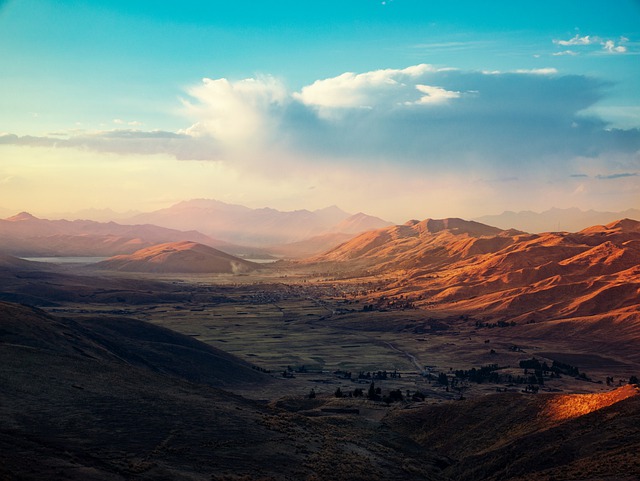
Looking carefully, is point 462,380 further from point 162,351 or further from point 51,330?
point 51,330

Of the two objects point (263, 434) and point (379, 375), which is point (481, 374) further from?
point (263, 434)

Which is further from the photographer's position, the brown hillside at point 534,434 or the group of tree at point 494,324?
the group of tree at point 494,324

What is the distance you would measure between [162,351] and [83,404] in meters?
65.9

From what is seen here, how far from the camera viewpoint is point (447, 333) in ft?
576

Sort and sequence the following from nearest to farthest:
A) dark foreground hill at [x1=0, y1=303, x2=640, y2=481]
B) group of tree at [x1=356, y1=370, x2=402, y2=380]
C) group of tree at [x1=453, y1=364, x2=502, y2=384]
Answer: dark foreground hill at [x1=0, y1=303, x2=640, y2=481] → group of tree at [x1=356, y1=370, x2=402, y2=380] → group of tree at [x1=453, y1=364, x2=502, y2=384]

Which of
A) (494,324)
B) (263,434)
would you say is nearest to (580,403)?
(263,434)

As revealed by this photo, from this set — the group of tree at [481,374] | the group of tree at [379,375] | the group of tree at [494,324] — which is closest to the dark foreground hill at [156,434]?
the group of tree at [379,375]

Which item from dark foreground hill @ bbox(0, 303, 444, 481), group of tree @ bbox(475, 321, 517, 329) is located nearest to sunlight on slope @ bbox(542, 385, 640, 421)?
dark foreground hill @ bbox(0, 303, 444, 481)

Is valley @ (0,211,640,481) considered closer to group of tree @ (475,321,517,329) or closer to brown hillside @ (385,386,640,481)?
brown hillside @ (385,386,640,481)

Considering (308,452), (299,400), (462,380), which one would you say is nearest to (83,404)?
(308,452)

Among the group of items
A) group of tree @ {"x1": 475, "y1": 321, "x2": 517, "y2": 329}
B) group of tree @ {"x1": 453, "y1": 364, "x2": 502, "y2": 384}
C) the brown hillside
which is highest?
the brown hillside

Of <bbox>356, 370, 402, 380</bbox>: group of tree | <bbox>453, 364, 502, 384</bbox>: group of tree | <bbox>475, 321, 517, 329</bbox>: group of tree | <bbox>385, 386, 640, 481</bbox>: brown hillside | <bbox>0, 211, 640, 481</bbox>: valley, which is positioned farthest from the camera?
<bbox>475, 321, 517, 329</bbox>: group of tree

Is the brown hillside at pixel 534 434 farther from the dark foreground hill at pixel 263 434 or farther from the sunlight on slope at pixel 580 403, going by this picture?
the dark foreground hill at pixel 263 434

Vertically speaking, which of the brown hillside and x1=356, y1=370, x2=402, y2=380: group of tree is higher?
the brown hillside
